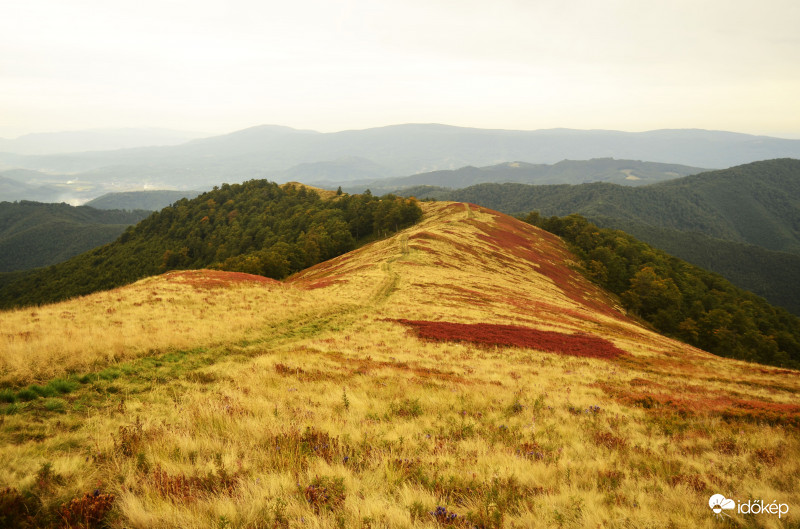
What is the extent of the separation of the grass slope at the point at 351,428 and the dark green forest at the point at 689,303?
217ft

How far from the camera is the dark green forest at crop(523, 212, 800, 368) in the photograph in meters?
73.3

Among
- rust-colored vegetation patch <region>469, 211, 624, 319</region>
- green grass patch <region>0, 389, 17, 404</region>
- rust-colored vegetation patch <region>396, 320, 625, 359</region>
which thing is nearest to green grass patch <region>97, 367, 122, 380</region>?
green grass patch <region>0, 389, 17, 404</region>

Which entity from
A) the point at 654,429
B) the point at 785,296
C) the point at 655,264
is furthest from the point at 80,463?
the point at 785,296

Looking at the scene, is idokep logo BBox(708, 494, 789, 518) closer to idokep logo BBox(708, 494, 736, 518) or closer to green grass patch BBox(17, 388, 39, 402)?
idokep logo BBox(708, 494, 736, 518)

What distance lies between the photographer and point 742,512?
5133mm

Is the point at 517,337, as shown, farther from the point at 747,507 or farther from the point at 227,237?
the point at 227,237

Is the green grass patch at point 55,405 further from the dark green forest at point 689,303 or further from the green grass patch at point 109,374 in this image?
the dark green forest at point 689,303

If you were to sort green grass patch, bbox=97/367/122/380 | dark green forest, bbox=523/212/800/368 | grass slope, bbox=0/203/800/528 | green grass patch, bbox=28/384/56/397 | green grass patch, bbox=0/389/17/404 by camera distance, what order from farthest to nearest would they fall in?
1. dark green forest, bbox=523/212/800/368
2. green grass patch, bbox=97/367/122/380
3. green grass patch, bbox=28/384/56/397
4. green grass patch, bbox=0/389/17/404
5. grass slope, bbox=0/203/800/528

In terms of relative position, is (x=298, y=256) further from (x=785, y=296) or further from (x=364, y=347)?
(x=785, y=296)

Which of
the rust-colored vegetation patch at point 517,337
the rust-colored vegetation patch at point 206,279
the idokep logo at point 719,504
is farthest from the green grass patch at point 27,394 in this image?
the rust-colored vegetation patch at point 206,279

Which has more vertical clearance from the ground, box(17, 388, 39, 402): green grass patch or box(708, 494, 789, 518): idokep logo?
box(708, 494, 789, 518): idokep logo

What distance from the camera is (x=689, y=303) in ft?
287

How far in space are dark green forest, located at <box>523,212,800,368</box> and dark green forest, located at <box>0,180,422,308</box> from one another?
187 ft

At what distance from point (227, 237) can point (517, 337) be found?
401 feet
